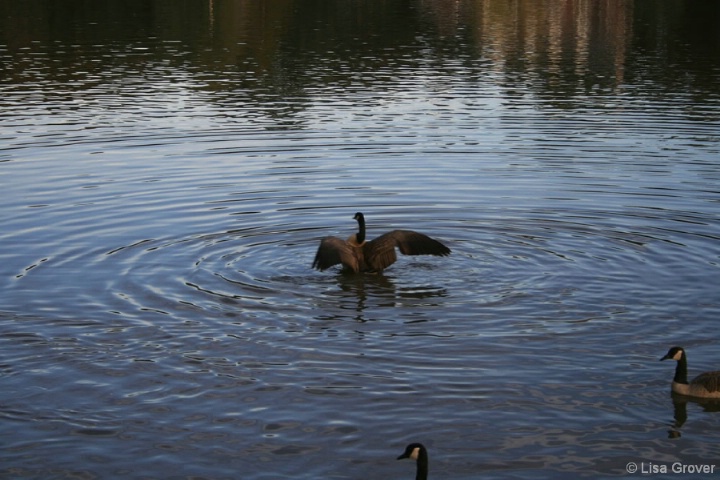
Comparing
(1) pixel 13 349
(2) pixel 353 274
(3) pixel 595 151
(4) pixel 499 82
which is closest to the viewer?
(1) pixel 13 349

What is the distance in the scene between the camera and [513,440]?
12492 mm

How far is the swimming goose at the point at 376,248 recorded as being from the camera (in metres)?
18.7

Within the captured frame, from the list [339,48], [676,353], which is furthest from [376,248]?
[339,48]

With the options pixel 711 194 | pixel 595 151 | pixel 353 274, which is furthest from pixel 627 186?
pixel 353 274

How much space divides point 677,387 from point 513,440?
233 centimetres

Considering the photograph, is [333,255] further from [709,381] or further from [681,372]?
[709,381]

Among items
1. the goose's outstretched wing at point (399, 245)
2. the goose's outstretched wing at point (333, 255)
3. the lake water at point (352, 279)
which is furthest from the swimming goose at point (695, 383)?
the goose's outstretched wing at point (333, 255)

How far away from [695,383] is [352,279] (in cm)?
693

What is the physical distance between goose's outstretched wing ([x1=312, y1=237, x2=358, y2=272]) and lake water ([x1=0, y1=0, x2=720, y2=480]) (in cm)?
33

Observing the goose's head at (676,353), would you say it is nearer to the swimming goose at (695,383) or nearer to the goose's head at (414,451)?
Result: the swimming goose at (695,383)

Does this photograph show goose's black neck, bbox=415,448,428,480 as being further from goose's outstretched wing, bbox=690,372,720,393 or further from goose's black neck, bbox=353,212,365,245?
goose's black neck, bbox=353,212,365,245

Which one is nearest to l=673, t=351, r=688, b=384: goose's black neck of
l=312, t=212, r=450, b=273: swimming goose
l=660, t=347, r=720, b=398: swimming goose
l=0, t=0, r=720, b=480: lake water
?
l=660, t=347, r=720, b=398: swimming goose

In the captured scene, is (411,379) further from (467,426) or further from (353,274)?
(353,274)

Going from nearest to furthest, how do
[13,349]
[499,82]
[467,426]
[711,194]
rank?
[467,426], [13,349], [711,194], [499,82]
